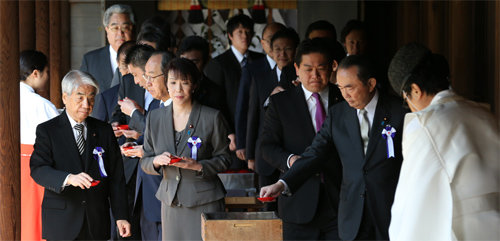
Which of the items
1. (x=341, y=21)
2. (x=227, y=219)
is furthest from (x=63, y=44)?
(x=227, y=219)

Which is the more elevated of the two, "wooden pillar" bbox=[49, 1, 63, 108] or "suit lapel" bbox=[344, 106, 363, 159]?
"wooden pillar" bbox=[49, 1, 63, 108]

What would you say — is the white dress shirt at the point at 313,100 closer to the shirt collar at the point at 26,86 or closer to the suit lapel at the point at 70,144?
the suit lapel at the point at 70,144

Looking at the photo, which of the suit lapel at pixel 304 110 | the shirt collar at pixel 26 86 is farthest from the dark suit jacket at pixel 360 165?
the shirt collar at pixel 26 86

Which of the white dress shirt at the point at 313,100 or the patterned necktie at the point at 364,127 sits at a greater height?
the white dress shirt at the point at 313,100

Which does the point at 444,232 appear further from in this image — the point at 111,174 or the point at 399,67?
the point at 111,174

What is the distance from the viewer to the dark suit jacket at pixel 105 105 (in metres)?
6.07

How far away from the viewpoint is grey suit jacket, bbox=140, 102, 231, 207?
16.3 feet

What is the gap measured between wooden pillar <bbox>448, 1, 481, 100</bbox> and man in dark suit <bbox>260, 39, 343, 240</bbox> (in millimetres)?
2147

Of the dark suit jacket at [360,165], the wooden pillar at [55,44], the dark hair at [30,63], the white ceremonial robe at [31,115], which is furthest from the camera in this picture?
the wooden pillar at [55,44]

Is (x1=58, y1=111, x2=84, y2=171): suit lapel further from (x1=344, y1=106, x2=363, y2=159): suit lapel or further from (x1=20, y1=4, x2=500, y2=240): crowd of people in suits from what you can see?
(x1=344, y1=106, x2=363, y2=159): suit lapel

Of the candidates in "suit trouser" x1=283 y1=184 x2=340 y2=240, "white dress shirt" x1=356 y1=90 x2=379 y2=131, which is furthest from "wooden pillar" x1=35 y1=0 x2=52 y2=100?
"white dress shirt" x1=356 y1=90 x2=379 y2=131

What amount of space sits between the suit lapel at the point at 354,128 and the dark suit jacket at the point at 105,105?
2.11 meters

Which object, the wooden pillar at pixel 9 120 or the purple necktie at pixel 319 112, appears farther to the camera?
the purple necktie at pixel 319 112

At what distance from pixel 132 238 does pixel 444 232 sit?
3.19m
